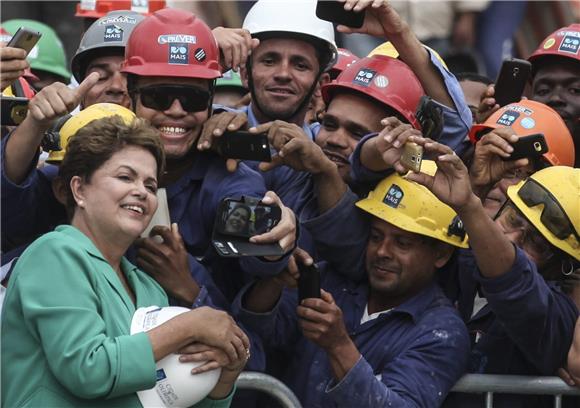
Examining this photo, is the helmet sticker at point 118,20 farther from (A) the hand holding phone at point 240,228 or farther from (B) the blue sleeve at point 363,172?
(A) the hand holding phone at point 240,228

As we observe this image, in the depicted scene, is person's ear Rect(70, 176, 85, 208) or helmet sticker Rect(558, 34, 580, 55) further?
helmet sticker Rect(558, 34, 580, 55)

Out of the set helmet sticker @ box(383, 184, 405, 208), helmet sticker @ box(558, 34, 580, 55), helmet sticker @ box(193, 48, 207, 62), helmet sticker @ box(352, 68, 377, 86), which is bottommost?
helmet sticker @ box(383, 184, 405, 208)

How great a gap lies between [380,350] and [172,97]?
A: 131cm

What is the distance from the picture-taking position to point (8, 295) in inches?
202

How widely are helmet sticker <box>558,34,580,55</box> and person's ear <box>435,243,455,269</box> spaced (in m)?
1.49

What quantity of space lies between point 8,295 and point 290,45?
8.81 feet

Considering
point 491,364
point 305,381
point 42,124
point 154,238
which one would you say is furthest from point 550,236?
point 42,124

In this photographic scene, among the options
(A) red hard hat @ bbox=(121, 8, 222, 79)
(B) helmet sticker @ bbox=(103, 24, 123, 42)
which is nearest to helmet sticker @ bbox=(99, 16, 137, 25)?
(B) helmet sticker @ bbox=(103, 24, 123, 42)

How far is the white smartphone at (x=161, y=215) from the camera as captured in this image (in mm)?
6059

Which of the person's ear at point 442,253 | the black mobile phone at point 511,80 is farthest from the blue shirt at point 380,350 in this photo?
the black mobile phone at point 511,80

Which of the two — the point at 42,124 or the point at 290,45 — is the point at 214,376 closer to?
the point at 42,124

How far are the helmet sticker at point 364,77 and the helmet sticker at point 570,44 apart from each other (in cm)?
110

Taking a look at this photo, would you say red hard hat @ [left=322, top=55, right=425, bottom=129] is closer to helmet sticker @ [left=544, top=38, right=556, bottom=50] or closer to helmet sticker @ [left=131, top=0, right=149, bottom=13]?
helmet sticker @ [left=544, top=38, right=556, bottom=50]

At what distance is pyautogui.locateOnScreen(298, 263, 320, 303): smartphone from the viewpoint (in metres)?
5.83
